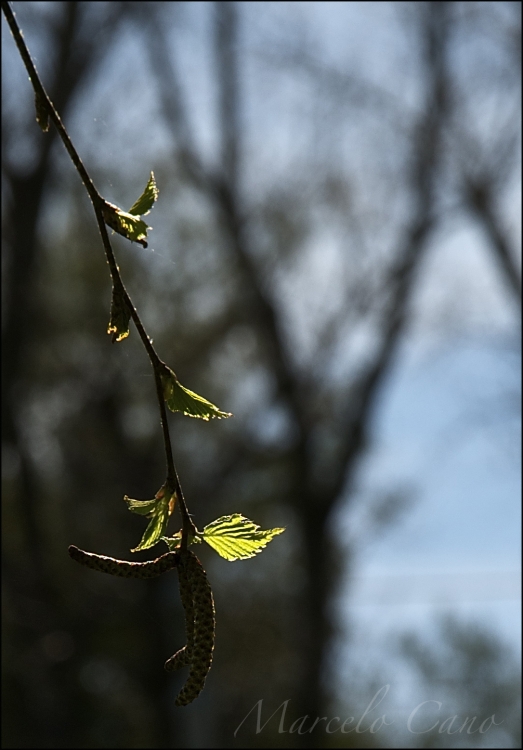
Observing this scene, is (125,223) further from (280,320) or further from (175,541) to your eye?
(280,320)

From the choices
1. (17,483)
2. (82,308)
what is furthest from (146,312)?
(17,483)

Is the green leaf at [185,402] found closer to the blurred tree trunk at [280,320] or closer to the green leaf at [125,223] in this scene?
the green leaf at [125,223]

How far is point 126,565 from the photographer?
0.30 meters

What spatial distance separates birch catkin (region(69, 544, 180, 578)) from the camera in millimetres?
282

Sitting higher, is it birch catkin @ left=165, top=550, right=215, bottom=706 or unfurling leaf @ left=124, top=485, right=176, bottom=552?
unfurling leaf @ left=124, top=485, right=176, bottom=552

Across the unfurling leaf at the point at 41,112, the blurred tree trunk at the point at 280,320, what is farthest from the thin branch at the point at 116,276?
the blurred tree trunk at the point at 280,320

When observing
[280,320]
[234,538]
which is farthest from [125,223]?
[280,320]

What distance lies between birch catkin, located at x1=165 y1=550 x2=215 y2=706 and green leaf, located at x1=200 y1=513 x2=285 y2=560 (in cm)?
3

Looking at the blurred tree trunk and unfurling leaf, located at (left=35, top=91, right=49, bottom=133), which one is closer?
unfurling leaf, located at (left=35, top=91, right=49, bottom=133)

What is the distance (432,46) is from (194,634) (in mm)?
2828

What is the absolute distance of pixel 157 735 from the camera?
3.17 m

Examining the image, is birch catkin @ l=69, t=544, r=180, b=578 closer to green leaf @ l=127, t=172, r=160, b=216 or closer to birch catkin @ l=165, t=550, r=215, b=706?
birch catkin @ l=165, t=550, r=215, b=706

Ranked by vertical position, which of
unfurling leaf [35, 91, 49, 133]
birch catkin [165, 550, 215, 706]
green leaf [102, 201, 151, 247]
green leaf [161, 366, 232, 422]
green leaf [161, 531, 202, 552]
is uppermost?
unfurling leaf [35, 91, 49, 133]

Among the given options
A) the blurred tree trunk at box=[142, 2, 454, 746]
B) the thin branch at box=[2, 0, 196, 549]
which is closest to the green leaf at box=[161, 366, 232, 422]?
the thin branch at box=[2, 0, 196, 549]
